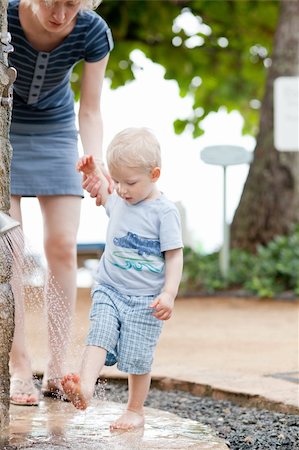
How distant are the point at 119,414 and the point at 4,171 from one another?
3.32ft

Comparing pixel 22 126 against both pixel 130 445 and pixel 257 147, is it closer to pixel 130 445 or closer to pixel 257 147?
pixel 130 445

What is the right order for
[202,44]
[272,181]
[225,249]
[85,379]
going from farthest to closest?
[202,44] < [272,181] < [225,249] < [85,379]

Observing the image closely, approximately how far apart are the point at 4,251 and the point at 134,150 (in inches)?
21.7

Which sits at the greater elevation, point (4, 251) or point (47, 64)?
point (47, 64)

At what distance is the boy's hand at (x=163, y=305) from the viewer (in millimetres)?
2959

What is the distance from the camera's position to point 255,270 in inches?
343

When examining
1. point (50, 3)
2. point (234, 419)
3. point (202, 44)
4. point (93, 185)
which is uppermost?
point (202, 44)

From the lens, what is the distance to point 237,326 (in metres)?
6.60

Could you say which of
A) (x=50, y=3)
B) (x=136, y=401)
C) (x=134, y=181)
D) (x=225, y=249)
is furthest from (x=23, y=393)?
(x=225, y=249)

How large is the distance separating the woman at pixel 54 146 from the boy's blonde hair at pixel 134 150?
0.57 meters

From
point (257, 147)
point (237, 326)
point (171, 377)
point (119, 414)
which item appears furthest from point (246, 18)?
point (119, 414)

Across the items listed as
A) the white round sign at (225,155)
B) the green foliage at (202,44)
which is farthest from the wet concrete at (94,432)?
→ the green foliage at (202,44)

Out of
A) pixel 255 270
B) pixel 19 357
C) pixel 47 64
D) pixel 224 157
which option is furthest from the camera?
pixel 224 157

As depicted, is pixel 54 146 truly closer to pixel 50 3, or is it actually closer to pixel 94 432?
pixel 50 3
